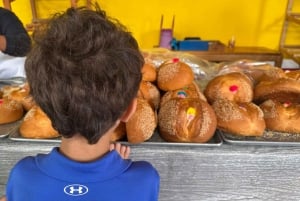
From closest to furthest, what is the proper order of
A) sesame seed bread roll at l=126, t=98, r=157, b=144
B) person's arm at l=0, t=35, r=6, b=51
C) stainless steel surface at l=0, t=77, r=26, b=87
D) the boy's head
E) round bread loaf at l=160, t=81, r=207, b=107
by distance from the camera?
the boy's head, sesame seed bread roll at l=126, t=98, r=157, b=144, round bread loaf at l=160, t=81, r=207, b=107, stainless steel surface at l=0, t=77, r=26, b=87, person's arm at l=0, t=35, r=6, b=51

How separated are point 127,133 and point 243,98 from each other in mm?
358

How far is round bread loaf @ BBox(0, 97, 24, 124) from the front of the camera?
742 mm

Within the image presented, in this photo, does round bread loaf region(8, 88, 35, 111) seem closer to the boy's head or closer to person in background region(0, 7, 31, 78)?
person in background region(0, 7, 31, 78)

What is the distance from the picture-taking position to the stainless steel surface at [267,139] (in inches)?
26.8

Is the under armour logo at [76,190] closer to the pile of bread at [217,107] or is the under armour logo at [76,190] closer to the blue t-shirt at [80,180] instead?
the blue t-shirt at [80,180]

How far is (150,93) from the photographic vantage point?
2.67ft

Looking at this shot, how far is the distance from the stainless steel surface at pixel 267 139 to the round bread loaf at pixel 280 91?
0.13m

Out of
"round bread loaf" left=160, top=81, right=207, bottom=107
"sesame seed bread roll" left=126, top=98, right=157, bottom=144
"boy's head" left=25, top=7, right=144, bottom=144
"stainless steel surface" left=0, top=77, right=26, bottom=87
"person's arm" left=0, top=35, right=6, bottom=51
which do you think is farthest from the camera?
"person's arm" left=0, top=35, right=6, bottom=51

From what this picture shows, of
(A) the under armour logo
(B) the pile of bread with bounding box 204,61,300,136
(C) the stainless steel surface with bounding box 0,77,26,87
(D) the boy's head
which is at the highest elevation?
(D) the boy's head

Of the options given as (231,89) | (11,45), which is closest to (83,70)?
(231,89)

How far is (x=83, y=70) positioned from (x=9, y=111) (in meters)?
0.48

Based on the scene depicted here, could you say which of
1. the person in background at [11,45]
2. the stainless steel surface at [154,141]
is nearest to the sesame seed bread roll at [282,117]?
the stainless steel surface at [154,141]

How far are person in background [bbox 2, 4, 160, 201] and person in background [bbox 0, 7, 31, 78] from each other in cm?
64

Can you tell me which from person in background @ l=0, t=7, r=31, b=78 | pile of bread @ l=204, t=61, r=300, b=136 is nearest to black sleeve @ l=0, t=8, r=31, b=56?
person in background @ l=0, t=7, r=31, b=78
